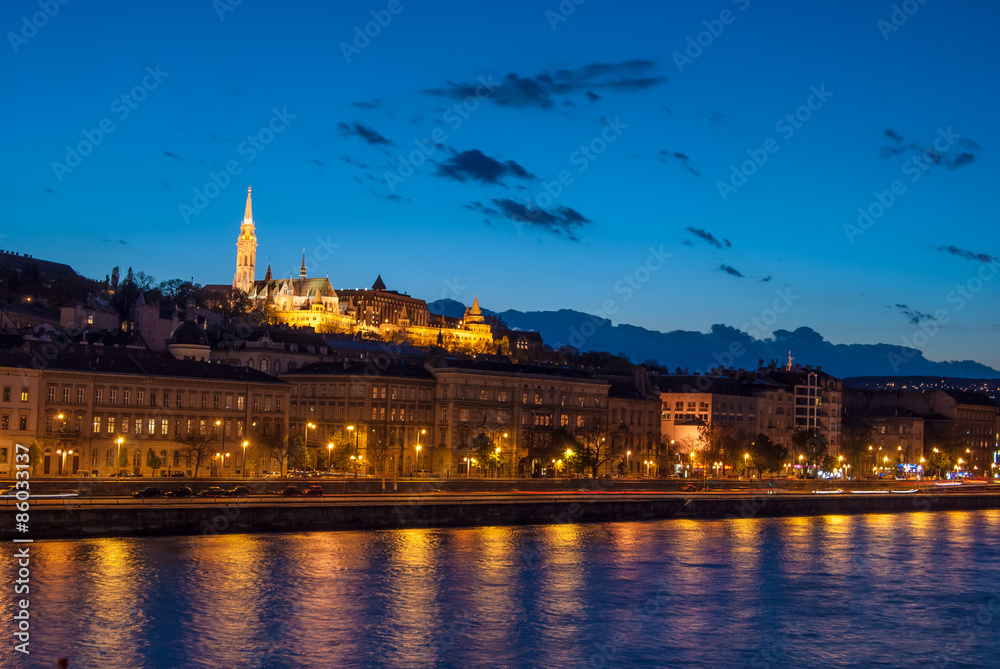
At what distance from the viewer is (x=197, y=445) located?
7356 centimetres

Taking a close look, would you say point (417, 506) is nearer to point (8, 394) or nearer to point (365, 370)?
point (8, 394)

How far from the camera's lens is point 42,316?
136125 millimetres

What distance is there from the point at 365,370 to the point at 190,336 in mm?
22231

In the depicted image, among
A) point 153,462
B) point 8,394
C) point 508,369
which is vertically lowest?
point 153,462

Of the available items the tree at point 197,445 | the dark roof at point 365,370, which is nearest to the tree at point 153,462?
the tree at point 197,445

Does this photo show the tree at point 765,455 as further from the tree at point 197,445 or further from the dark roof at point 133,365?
the tree at point 197,445

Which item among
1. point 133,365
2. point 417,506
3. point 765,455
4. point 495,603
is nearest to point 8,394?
point 133,365

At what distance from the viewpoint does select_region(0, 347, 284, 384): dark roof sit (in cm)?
6931

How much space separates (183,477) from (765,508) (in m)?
32.5

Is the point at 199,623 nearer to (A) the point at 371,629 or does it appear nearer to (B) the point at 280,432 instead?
(A) the point at 371,629

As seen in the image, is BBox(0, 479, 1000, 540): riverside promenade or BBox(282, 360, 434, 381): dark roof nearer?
BBox(0, 479, 1000, 540): riverside promenade

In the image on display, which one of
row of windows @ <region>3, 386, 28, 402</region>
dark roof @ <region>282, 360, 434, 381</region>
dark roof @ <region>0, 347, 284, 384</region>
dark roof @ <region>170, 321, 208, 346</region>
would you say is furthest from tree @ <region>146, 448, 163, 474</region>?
dark roof @ <region>170, 321, 208, 346</region>

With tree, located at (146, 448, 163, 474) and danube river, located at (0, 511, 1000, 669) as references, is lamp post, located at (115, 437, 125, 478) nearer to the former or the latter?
tree, located at (146, 448, 163, 474)

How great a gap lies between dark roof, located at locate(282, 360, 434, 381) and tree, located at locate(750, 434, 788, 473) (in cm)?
3090
